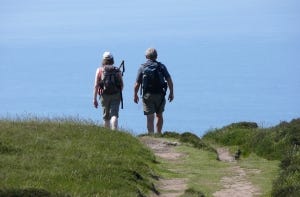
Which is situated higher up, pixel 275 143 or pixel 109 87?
pixel 109 87

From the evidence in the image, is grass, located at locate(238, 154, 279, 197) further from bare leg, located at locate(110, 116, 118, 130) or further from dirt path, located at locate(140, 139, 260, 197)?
bare leg, located at locate(110, 116, 118, 130)

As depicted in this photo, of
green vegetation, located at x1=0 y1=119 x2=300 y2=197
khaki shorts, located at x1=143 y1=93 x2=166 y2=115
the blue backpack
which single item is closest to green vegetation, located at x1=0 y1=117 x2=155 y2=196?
green vegetation, located at x1=0 y1=119 x2=300 y2=197

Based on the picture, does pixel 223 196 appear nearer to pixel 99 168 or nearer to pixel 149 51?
pixel 99 168

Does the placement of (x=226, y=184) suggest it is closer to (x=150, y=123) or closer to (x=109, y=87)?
(x=109, y=87)

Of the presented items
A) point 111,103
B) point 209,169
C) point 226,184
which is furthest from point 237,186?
point 111,103

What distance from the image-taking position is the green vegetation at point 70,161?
1205 centimetres

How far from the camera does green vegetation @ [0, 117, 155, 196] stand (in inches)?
475

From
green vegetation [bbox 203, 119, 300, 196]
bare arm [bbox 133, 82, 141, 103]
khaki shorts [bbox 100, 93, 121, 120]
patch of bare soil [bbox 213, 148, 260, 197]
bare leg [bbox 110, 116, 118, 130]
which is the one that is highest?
bare arm [bbox 133, 82, 141, 103]

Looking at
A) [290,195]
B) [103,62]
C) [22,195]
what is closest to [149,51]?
[103,62]

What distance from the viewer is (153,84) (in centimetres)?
2188

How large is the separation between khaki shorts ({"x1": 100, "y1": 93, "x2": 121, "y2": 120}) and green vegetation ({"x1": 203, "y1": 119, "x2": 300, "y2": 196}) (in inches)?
104

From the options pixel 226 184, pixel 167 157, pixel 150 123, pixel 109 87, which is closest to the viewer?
pixel 226 184

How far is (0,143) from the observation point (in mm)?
14758

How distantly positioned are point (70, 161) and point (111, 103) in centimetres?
719
